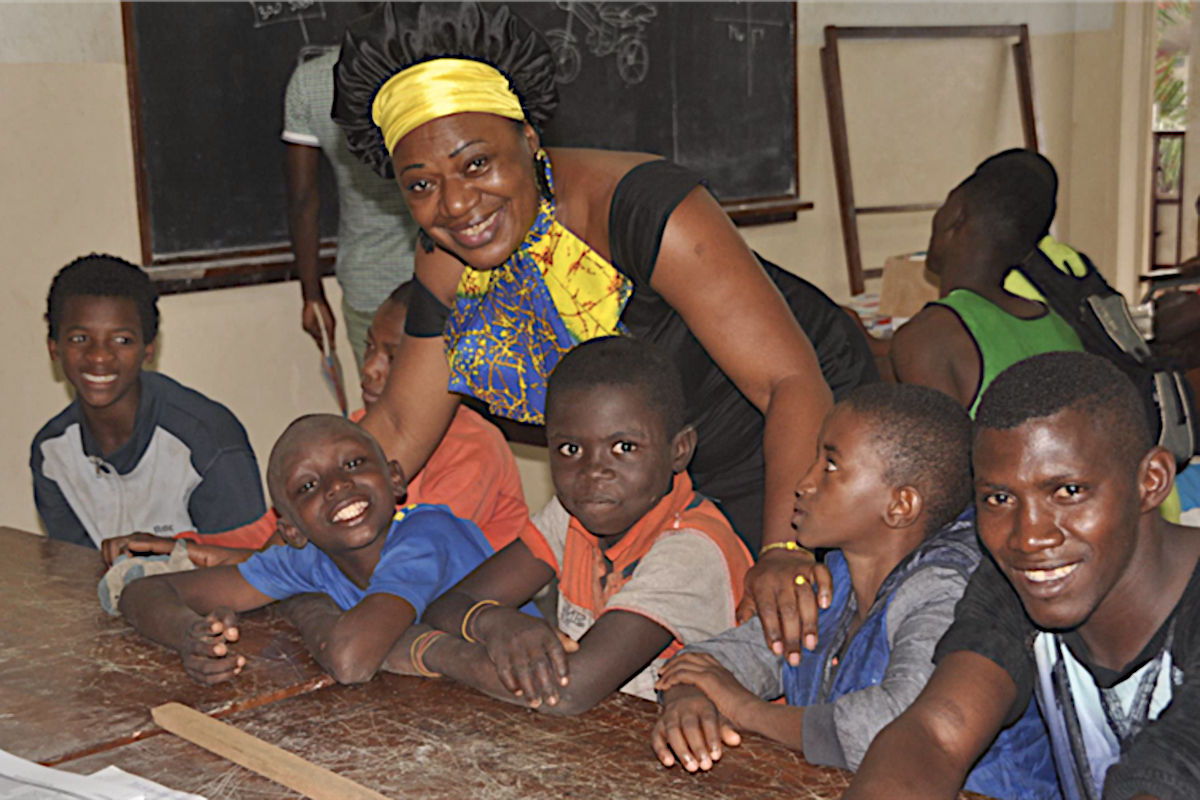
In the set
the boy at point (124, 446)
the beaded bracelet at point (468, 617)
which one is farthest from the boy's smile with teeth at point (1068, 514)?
the boy at point (124, 446)

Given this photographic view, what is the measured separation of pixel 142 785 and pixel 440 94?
968 millimetres

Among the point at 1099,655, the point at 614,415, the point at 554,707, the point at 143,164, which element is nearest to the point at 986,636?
the point at 1099,655

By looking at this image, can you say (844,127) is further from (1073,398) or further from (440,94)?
(1073,398)

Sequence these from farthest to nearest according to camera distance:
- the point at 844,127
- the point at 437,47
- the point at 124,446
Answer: the point at 844,127, the point at 124,446, the point at 437,47

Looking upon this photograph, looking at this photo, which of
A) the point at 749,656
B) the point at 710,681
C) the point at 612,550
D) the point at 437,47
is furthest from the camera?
the point at 612,550

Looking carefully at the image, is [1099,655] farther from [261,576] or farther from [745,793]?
[261,576]

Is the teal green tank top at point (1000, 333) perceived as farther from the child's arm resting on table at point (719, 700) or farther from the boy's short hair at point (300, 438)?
the boy's short hair at point (300, 438)

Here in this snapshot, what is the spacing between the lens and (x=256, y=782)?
1349 mm

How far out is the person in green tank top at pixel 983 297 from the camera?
2711 mm

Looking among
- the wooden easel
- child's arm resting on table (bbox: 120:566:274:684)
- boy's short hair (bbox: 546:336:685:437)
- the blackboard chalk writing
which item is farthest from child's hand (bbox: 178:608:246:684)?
the wooden easel

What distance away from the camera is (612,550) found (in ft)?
6.54

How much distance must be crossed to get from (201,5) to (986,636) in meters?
3.31

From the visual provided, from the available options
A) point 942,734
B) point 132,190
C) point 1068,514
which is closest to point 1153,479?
point 1068,514

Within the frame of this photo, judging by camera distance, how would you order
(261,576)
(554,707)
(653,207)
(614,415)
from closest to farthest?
(554,707), (653,207), (614,415), (261,576)
